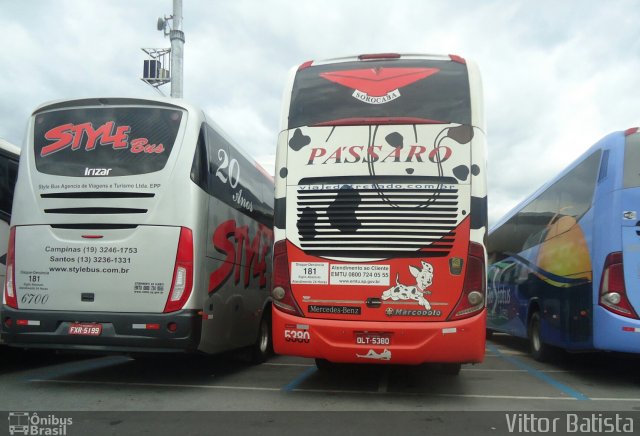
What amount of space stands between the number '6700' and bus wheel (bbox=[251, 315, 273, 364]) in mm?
3475

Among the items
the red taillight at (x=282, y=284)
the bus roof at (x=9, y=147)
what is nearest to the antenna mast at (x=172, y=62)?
the bus roof at (x=9, y=147)

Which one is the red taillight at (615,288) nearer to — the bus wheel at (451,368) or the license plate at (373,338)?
the bus wheel at (451,368)

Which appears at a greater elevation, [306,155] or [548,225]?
[306,155]

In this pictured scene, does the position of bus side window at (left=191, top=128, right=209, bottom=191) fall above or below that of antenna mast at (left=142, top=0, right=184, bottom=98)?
below

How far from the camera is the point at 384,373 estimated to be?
8.81 meters

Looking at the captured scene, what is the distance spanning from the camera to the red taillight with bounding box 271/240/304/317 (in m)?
6.71

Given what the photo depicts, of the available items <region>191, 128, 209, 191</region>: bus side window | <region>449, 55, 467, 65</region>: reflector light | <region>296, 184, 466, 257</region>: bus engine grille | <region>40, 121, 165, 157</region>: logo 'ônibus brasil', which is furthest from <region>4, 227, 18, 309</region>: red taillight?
<region>449, 55, 467, 65</region>: reflector light

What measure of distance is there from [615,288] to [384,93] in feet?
13.1

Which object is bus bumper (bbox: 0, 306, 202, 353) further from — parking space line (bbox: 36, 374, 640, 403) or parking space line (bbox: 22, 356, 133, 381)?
parking space line (bbox: 22, 356, 133, 381)

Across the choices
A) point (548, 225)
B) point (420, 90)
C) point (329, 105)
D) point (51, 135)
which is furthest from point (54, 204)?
point (548, 225)

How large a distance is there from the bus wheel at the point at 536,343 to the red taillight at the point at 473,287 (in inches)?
204
